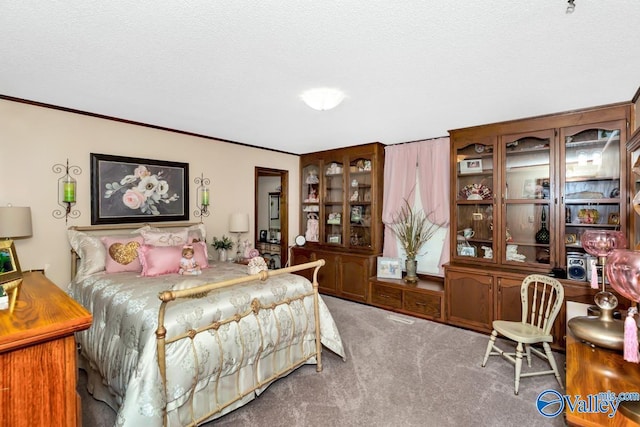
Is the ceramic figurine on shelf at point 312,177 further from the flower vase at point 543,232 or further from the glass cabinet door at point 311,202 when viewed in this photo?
the flower vase at point 543,232

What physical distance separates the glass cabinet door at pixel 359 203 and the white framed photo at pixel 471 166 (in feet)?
4.57

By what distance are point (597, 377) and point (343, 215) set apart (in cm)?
388

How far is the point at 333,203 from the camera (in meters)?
5.09

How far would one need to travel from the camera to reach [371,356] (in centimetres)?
287

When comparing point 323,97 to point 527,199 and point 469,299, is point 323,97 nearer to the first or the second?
point 527,199

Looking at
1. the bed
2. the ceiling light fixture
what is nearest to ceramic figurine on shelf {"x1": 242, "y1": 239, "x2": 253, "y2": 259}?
the bed

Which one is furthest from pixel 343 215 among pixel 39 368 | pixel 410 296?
pixel 39 368

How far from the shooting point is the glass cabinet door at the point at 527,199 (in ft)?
10.6

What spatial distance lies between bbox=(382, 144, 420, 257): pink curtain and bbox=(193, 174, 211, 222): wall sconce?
260 cm

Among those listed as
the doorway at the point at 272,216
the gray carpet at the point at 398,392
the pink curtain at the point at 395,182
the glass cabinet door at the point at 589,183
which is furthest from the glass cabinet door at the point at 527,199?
the doorway at the point at 272,216

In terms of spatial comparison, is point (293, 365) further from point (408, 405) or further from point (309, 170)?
point (309, 170)

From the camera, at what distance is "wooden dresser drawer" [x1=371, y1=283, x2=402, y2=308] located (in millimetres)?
4094

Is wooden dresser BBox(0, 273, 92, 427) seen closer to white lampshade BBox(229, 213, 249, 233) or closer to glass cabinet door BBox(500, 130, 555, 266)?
white lampshade BBox(229, 213, 249, 233)

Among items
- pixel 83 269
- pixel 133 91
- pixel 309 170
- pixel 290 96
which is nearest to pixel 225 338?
pixel 83 269
